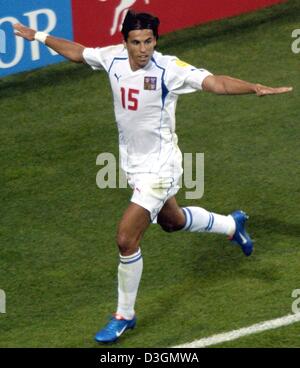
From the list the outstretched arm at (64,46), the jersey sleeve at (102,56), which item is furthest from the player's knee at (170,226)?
the outstretched arm at (64,46)

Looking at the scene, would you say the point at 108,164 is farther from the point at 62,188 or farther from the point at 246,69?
the point at 246,69

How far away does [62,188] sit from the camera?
12070 mm

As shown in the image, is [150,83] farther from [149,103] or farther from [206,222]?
[206,222]

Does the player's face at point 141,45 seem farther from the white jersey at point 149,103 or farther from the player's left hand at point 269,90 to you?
the player's left hand at point 269,90

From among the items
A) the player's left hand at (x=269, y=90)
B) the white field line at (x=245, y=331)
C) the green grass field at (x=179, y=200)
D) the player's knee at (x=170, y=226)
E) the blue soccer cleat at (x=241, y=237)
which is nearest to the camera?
the player's left hand at (x=269, y=90)

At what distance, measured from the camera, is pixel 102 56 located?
9836 mm

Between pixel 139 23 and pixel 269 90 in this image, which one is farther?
pixel 139 23

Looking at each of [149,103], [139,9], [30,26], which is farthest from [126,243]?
[139,9]

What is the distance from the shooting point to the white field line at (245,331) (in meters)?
9.22

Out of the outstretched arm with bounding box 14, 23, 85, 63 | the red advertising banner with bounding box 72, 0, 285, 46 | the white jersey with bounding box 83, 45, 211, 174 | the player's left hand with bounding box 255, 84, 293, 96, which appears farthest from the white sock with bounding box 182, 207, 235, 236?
the red advertising banner with bounding box 72, 0, 285, 46

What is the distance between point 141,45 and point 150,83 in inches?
11.3

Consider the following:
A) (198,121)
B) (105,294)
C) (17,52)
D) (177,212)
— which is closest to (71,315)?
(105,294)

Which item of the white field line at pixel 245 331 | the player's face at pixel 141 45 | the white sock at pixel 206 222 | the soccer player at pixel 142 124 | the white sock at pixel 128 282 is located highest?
the player's face at pixel 141 45

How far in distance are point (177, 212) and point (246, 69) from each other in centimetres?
488
